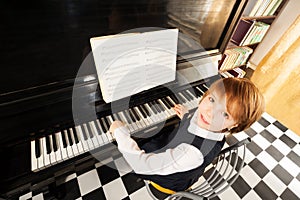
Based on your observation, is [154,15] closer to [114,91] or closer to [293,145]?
[114,91]

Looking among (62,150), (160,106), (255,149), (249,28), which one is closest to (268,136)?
(255,149)

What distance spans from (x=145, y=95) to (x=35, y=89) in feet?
2.04

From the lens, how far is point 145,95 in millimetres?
1083

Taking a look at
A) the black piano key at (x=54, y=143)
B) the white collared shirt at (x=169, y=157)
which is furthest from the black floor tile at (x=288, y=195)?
the black piano key at (x=54, y=143)

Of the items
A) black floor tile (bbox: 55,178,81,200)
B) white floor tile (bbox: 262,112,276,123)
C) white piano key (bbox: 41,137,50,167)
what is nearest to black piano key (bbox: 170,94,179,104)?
white piano key (bbox: 41,137,50,167)

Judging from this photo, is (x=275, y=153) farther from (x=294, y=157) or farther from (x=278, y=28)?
(x=278, y=28)

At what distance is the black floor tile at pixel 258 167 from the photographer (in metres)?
1.61

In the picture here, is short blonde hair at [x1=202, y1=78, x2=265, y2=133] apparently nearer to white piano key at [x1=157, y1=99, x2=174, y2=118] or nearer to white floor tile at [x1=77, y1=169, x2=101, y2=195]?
white piano key at [x1=157, y1=99, x2=174, y2=118]

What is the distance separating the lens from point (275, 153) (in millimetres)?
1815

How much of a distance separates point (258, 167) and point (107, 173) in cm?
157

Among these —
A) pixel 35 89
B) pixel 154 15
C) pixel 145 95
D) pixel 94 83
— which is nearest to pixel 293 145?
pixel 145 95

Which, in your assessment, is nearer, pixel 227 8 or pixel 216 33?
pixel 227 8

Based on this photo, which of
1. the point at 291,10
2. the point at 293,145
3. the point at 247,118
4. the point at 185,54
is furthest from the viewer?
the point at 293,145

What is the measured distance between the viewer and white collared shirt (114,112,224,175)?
69cm
